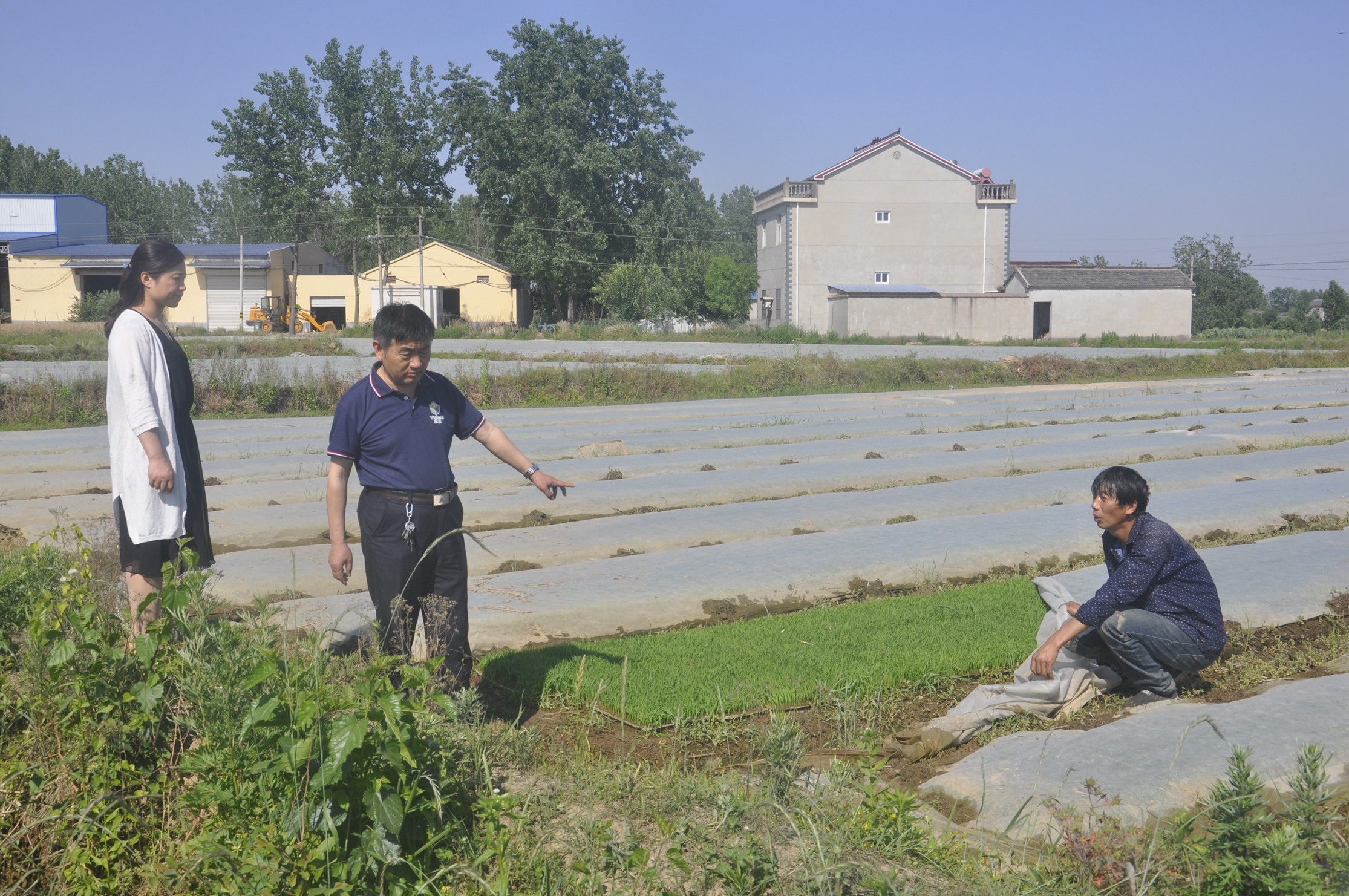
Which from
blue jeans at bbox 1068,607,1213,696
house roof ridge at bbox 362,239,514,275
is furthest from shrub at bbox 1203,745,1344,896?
house roof ridge at bbox 362,239,514,275

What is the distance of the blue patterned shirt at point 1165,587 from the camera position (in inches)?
163

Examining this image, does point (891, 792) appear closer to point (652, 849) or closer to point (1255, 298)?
point (652, 849)

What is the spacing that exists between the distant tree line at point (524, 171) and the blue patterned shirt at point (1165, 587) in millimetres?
43533

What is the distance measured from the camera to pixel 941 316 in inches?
1597

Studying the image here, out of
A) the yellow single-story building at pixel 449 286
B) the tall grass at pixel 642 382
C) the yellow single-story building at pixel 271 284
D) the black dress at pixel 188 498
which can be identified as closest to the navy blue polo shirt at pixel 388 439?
the black dress at pixel 188 498

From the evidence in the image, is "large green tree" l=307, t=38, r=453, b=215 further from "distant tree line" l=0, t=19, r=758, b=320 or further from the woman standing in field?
the woman standing in field

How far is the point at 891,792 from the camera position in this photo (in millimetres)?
3012

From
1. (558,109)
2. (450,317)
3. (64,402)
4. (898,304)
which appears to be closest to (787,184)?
(898,304)

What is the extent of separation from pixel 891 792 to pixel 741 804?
1.83 ft

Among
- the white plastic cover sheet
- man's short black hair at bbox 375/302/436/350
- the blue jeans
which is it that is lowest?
the white plastic cover sheet

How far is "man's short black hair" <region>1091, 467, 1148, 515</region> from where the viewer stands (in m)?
4.13

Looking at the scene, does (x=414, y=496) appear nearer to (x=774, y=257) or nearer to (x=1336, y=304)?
(x=774, y=257)

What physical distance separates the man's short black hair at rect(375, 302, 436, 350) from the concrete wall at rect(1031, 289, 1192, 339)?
143 feet

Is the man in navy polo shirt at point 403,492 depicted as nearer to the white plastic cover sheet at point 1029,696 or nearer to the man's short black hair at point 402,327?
the man's short black hair at point 402,327
